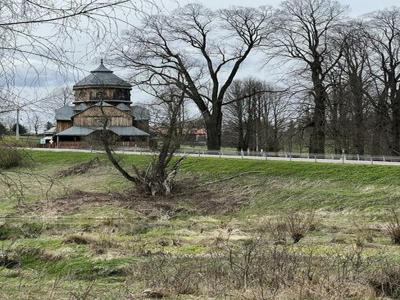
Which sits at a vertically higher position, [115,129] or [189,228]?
[115,129]

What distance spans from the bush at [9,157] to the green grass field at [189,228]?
0.08 metres

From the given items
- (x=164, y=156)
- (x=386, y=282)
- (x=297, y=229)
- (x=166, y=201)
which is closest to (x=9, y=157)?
(x=386, y=282)

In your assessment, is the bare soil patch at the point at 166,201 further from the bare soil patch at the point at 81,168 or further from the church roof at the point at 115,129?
the church roof at the point at 115,129

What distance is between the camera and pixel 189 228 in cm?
2105

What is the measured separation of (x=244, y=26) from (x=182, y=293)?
1922 inches

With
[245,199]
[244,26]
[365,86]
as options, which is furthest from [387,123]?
[245,199]

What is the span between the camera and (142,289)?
8.64 meters

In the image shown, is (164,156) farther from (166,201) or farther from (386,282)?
(386,282)

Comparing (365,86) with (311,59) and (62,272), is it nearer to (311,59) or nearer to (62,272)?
(311,59)

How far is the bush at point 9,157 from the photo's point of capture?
521 cm

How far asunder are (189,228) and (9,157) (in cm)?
1594

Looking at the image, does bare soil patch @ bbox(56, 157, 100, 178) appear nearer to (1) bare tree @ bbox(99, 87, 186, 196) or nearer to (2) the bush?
(1) bare tree @ bbox(99, 87, 186, 196)

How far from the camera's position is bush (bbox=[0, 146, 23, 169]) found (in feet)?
17.1

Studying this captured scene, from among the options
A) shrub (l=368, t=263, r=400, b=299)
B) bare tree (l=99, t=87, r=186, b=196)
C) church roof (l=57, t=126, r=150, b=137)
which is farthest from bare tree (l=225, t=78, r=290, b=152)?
shrub (l=368, t=263, r=400, b=299)
